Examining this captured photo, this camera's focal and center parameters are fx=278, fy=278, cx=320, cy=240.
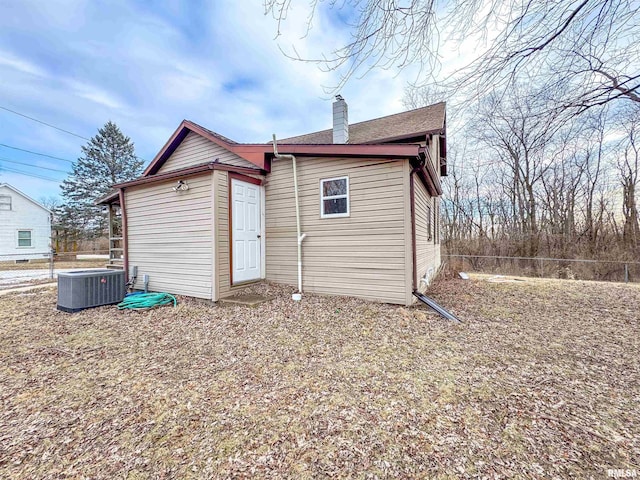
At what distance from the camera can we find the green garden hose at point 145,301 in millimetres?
5520

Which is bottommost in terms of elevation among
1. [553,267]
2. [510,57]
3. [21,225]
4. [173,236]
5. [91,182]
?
[553,267]

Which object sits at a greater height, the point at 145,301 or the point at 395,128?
the point at 395,128

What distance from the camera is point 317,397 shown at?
2494 millimetres

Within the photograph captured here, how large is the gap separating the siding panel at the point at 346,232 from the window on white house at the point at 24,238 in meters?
21.0

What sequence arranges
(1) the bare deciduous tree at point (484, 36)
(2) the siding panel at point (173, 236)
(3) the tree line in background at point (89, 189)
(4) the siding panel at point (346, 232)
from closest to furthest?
(1) the bare deciduous tree at point (484, 36)
(4) the siding panel at point (346, 232)
(2) the siding panel at point (173, 236)
(3) the tree line in background at point (89, 189)

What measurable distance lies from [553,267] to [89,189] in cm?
3173

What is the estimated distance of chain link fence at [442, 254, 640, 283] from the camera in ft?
34.3

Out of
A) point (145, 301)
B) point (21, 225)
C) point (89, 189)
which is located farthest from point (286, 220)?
point (89, 189)

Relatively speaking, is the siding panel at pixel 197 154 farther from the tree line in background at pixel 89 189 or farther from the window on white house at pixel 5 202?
the tree line in background at pixel 89 189

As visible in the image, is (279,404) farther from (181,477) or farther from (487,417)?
(487,417)

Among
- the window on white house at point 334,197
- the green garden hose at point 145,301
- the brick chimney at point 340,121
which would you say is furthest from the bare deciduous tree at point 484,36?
the brick chimney at point 340,121

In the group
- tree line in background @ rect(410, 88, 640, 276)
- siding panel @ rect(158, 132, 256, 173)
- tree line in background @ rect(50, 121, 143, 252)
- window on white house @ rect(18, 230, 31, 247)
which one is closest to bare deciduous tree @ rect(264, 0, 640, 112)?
siding panel @ rect(158, 132, 256, 173)

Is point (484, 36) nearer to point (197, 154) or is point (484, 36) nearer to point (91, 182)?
point (197, 154)

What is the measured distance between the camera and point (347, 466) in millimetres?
1732
